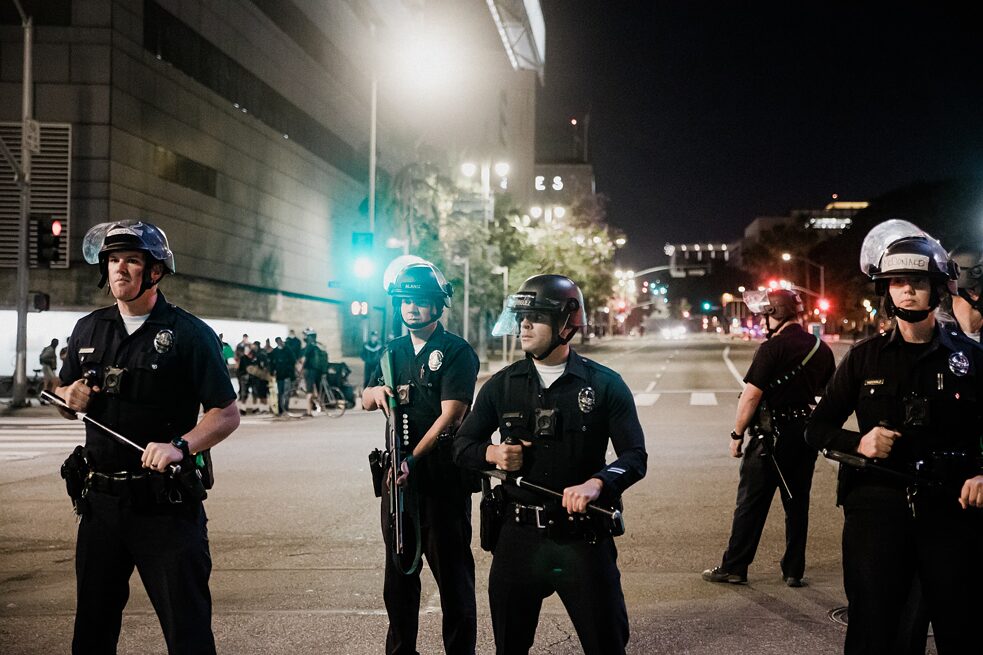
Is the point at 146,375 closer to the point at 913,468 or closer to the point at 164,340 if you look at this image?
the point at 164,340

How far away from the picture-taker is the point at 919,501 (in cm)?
382

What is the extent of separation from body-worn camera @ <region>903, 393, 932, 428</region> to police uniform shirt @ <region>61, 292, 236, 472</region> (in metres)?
2.78

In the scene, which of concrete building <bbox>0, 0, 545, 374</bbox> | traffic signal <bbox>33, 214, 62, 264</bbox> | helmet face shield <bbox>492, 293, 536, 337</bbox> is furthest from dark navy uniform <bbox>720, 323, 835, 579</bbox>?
concrete building <bbox>0, 0, 545, 374</bbox>

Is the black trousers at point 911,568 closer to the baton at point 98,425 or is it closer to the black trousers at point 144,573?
the black trousers at point 144,573

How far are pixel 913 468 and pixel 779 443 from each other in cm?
277

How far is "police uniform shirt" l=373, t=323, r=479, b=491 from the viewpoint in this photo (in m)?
4.77

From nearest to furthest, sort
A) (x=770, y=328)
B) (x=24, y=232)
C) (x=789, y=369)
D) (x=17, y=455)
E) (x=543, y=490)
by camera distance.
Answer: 1. (x=543, y=490)
2. (x=789, y=369)
3. (x=770, y=328)
4. (x=17, y=455)
5. (x=24, y=232)

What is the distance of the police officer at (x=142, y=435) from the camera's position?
12.7ft

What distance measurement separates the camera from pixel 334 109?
4684cm

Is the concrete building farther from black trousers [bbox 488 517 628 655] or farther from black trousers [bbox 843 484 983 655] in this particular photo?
black trousers [bbox 843 484 983 655]

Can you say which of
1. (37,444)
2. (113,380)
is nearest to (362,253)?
(37,444)

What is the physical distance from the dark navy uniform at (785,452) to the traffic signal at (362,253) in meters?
20.4

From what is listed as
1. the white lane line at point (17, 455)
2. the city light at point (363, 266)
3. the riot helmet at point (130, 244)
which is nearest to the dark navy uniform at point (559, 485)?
the riot helmet at point (130, 244)

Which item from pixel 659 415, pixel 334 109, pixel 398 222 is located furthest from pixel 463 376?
pixel 334 109
